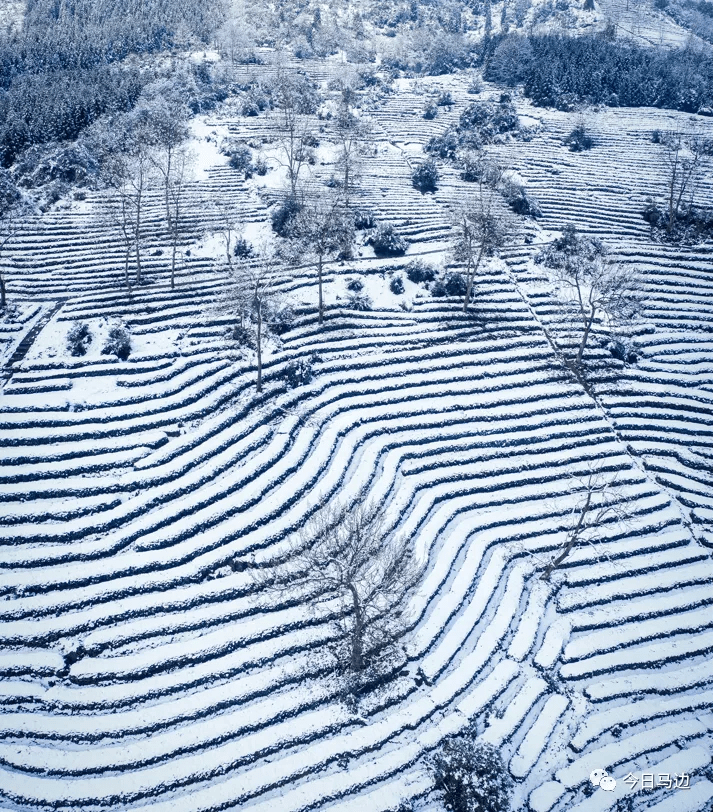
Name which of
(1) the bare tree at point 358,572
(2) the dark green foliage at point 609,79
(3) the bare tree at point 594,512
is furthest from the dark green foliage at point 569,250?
(2) the dark green foliage at point 609,79

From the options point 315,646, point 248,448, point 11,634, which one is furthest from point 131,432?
point 315,646

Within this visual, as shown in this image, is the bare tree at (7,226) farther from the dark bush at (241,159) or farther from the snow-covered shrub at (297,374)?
the snow-covered shrub at (297,374)

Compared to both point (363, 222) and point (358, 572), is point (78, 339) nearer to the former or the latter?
point (358, 572)

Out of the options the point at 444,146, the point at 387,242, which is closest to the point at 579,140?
the point at 444,146

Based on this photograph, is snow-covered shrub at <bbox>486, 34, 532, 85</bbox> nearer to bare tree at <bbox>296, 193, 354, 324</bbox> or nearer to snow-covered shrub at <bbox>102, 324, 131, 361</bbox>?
bare tree at <bbox>296, 193, 354, 324</bbox>

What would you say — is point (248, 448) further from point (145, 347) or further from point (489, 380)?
point (489, 380)

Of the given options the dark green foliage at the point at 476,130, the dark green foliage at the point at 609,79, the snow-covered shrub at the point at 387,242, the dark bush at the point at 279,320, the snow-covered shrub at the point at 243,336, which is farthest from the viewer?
the dark green foliage at the point at 609,79
